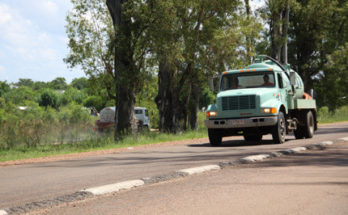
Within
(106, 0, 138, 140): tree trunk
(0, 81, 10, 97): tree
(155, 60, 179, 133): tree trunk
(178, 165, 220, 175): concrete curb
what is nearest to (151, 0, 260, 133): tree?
(155, 60, 179, 133): tree trunk

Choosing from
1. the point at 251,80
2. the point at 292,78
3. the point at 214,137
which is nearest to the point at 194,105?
the point at 292,78

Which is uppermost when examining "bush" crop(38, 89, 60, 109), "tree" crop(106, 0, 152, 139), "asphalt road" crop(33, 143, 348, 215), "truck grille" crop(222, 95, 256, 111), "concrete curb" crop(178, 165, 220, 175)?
"bush" crop(38, 89, 60, 109)

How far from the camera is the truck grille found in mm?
16500

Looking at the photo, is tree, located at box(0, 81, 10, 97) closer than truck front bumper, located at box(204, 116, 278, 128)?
No

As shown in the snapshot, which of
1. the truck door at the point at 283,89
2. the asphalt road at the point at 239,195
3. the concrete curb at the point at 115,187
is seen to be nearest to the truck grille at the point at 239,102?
the truck door at the point at 283,89

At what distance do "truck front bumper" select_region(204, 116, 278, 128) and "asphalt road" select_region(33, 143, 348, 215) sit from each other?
275 inches

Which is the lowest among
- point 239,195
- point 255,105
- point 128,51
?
point 239,195

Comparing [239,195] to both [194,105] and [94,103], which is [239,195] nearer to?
[194,105]

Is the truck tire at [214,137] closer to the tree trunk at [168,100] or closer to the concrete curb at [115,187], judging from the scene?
the concrete curb at [115,187]

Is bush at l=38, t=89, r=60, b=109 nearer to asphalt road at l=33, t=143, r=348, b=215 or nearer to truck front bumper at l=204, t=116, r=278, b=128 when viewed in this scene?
truck front bumper at l=204, t=116, r=278, b=128

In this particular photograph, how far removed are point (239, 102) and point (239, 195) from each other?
1040cm

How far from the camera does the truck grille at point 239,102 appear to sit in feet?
54.1

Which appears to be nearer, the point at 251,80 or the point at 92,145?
the point at 251,80

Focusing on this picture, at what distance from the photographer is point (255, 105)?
16.4 meters
